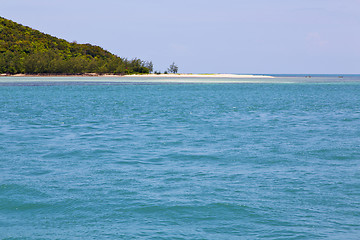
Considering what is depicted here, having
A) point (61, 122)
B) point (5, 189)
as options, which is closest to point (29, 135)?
point (61, 122)

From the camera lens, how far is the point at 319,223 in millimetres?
11844

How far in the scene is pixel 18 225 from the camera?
1194 cm

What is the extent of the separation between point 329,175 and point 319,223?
18.6ft

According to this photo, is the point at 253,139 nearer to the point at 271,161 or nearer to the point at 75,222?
the point at 271,161

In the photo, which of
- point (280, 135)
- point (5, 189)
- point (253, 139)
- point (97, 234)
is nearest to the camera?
point (97, 234)

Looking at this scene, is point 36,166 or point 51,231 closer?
point 51,231

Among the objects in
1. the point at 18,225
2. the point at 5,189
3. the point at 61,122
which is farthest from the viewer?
the point at 61,122

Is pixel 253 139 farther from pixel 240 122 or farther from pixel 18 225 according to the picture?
pixel 18 225

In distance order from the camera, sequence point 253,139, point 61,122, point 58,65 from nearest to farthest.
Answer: point 253,139, point 61,122, point 58,65

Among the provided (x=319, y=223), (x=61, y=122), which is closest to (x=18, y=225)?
(x=319, y=223)

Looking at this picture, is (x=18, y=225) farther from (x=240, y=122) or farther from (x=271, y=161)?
(x=240, y=122)

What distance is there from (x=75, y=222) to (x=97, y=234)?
1.19 meters

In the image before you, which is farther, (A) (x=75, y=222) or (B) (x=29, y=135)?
(B) (x=29, y=135)

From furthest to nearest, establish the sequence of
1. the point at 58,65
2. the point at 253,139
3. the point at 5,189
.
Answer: the point at 58,65 < the point at 253,139 < the point at 5,189
